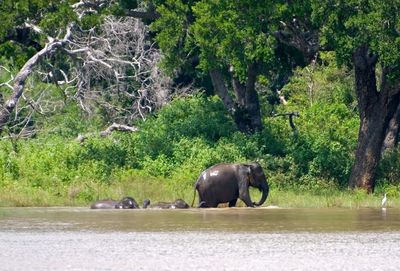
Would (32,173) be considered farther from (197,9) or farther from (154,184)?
(197,9)

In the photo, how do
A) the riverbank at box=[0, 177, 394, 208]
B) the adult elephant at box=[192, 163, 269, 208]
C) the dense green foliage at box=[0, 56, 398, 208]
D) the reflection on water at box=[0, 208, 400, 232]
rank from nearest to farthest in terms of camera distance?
the reflection on water at box=[0, 208, 400, 232] → the riverbank at box=[0, 177, 394, 208] → the adult elephant at box=[192, 163, 269, 208] → the dense green foliage at box=[0, 56, 398, 208]

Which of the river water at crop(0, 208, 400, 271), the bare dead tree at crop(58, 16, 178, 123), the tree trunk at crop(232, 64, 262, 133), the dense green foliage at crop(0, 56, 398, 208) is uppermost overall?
the bare dead tree at crop(58, 16, 178, 123)

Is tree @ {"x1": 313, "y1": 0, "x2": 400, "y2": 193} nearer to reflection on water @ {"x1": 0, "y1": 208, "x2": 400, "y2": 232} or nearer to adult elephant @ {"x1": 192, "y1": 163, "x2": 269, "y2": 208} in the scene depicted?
adult elephant @ {"x1": 192, "y1": 163, "x2": 269, "y2": 208}

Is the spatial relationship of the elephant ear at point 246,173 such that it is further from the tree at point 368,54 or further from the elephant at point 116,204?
the tree at point 368,54

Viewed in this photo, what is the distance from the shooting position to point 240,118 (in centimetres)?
3750

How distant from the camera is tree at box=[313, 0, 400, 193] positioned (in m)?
30.8

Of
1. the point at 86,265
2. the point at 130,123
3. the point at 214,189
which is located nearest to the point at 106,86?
the point at 130,123

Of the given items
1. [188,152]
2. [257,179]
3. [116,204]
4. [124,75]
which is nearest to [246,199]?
[257,179]

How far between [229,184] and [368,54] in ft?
16.5

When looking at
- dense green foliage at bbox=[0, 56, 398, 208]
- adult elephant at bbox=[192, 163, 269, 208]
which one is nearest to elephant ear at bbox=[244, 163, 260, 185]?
adult elephant at bbox=[192, 163, 269, 208]

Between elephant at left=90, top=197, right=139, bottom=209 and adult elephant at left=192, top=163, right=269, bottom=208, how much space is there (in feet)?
6.09

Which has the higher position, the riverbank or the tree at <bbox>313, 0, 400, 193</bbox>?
the tree at <bbox>313, 0, 400, 193</bbox>

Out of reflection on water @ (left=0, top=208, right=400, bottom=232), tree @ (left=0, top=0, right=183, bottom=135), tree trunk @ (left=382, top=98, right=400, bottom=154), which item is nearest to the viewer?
reflection on water @ (left=0, top=208, right=400, bottom=232)

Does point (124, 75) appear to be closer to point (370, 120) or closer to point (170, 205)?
point (370, 120)
